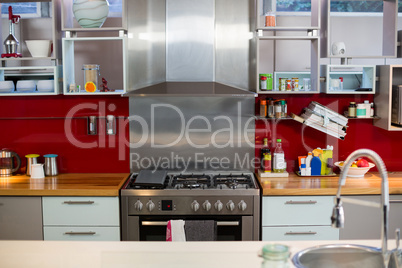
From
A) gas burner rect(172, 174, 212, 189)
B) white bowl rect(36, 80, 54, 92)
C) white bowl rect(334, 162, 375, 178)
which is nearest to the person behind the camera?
gas burner rect(172, 174, 212, 189)

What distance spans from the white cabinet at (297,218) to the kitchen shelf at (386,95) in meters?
0.80

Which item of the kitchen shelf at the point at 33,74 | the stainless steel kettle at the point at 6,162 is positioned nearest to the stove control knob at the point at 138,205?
the kitchen shelf at the point at 33,74

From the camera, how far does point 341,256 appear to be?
2273 millimetres

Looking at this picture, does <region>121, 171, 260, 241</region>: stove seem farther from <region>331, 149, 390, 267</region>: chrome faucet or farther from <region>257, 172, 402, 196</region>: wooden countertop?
<region>331, 149, 390, 267</region>: chrome faucet

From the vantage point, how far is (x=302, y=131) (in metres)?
4.41

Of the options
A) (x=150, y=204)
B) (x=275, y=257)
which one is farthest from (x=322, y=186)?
(x=275, y=257)

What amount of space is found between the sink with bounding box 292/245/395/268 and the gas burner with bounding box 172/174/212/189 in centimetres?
166

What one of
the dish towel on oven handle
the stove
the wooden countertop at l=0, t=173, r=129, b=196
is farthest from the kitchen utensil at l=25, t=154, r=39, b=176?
the dish towel on oven handle

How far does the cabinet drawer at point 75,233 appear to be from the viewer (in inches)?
150

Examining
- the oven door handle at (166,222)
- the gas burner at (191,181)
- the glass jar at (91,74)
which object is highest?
the glass jar at (91,74)

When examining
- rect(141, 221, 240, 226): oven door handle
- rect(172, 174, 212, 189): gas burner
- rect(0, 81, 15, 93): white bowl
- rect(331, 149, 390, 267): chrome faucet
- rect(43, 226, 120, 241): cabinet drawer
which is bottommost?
rect(43, 226, 120, 241): cabinet drawer

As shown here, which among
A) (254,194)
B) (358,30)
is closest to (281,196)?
(254,194)

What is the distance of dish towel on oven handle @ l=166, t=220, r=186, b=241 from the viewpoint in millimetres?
3521

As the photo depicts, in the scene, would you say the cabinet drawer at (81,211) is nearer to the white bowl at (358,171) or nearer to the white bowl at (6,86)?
the white bowl at (6,86)
